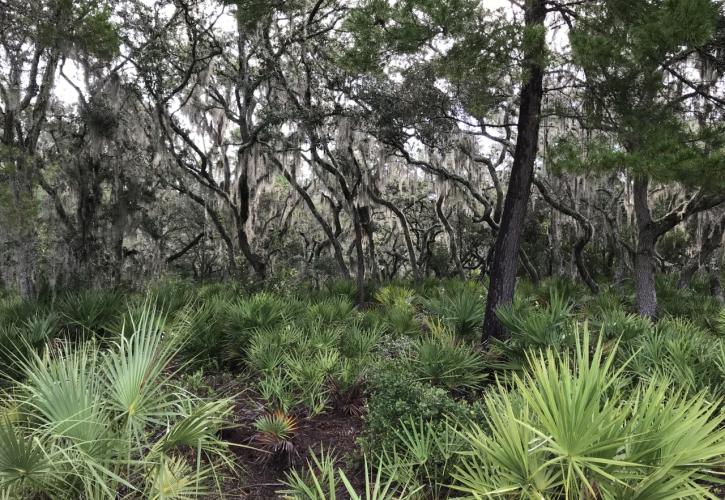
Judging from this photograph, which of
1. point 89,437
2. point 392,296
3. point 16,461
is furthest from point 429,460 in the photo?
point 392,296

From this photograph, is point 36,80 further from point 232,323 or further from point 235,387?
point 235,387

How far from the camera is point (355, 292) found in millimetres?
12461

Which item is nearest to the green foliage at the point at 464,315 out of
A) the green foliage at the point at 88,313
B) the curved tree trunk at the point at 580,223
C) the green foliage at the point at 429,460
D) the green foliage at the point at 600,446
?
the green foliage at the point at 429,460

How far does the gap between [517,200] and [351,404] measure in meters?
4.05

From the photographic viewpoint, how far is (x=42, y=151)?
14.5 metres

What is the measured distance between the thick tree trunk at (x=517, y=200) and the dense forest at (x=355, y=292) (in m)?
0.04

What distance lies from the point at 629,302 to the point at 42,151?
17.9m

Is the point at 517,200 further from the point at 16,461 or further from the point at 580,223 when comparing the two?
the point at 580,223

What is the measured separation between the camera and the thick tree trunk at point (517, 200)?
7.04 meters

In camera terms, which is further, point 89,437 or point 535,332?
point 535,332

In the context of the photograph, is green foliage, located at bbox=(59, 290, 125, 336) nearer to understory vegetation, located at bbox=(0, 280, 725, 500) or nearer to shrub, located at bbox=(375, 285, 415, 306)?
understory vegetation, located at bbox=(0, 280, 725, 500)

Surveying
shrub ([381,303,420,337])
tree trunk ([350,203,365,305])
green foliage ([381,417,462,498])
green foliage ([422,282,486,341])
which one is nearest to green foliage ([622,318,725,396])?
green foliage ([381,417,462,498])

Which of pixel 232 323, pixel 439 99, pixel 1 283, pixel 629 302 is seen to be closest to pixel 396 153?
pixel 439 99

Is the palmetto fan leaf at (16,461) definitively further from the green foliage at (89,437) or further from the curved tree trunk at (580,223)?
the curved tree trunk at (580,223)
